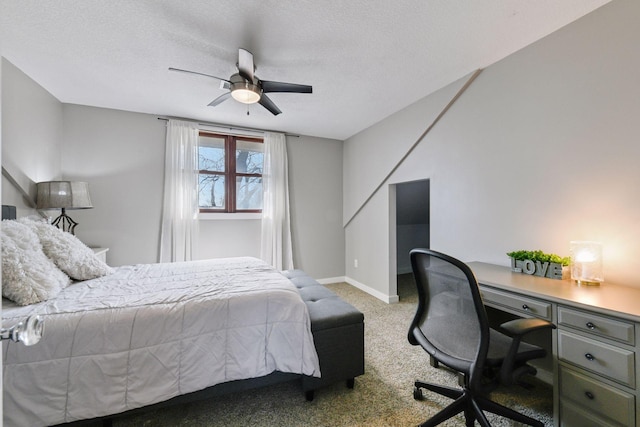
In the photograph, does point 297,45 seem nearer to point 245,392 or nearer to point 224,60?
point 224,60

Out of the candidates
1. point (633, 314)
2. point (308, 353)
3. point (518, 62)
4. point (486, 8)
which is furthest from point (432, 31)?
point (308, 353)

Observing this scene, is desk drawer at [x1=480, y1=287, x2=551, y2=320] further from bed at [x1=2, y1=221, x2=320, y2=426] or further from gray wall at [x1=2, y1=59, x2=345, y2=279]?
gray wall at [x1=2, y1=59, x2=345, y2=279]

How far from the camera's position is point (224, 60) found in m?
2.32

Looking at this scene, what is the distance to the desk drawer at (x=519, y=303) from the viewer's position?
1.55m

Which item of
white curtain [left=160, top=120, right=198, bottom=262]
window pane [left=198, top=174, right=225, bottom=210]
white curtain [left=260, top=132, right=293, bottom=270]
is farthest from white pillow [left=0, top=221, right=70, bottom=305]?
white curtain [left=260, top=132, right=293, bottom=270]

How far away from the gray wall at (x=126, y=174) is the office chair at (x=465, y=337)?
9.58 ft

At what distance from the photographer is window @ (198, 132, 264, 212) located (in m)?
3.89

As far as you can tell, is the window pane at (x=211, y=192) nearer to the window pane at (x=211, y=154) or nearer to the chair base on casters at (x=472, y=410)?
the window pane at (x=211, y=154)

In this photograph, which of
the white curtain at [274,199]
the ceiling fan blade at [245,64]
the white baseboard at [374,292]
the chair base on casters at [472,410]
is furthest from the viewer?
the white curtain at [274,199]

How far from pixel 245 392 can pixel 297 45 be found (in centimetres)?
261

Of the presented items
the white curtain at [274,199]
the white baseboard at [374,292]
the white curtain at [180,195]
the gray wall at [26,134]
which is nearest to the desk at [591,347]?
the white baseboard at [374,292]

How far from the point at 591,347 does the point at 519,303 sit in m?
0.35

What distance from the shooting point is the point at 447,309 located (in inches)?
59.9

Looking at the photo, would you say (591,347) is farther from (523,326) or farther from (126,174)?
(126,174)
